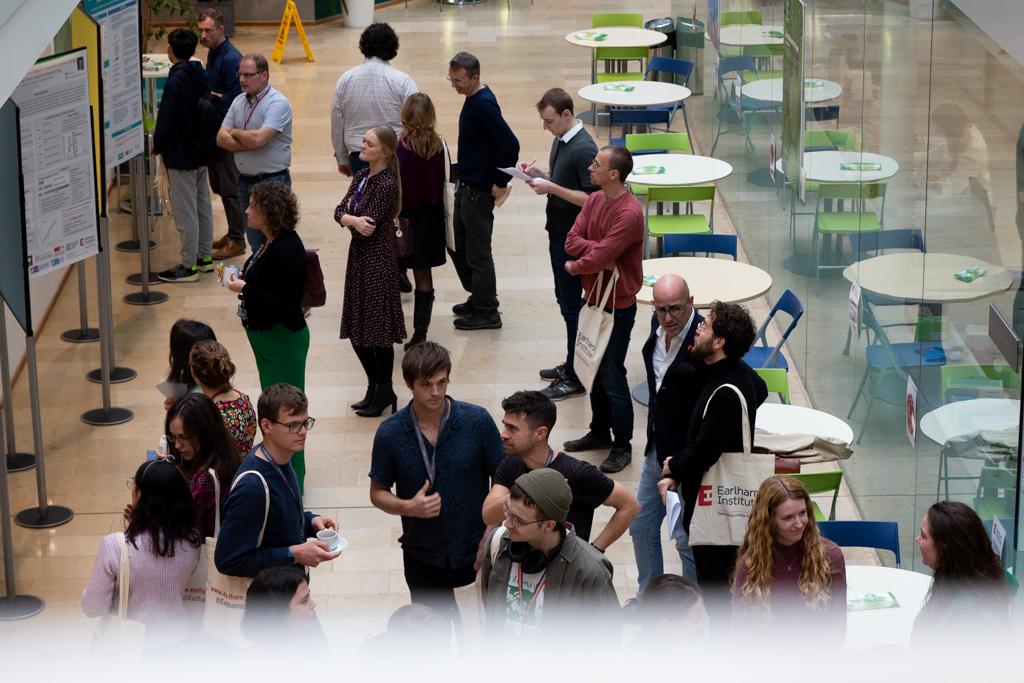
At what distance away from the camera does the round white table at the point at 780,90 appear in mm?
7523

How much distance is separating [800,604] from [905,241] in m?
2.88

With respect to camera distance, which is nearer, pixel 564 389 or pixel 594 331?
pixel 594 331

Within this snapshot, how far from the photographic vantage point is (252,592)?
3312mm

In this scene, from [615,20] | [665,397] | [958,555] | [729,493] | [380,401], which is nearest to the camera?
[958,555]

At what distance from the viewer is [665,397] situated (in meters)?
5.16

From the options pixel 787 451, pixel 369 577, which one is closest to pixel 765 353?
pixel 787 451

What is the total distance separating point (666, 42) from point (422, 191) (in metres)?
7.27

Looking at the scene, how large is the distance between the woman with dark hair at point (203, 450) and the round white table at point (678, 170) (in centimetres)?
555

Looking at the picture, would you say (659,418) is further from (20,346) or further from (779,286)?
(20,346)

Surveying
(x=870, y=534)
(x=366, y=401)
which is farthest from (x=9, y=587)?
(x=870, y=534)

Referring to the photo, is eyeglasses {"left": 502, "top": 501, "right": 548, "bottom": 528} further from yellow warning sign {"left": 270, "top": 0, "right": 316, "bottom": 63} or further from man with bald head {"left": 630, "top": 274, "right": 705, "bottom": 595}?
yellow warning sign {"left": 270, "top": 0, "right": 316, "bottom": 63}

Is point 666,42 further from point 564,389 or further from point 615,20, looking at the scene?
point 564,389

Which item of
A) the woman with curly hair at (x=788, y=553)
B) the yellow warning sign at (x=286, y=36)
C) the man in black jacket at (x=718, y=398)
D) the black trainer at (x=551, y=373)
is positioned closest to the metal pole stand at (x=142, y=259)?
the black trainer at (x=551, y=373)

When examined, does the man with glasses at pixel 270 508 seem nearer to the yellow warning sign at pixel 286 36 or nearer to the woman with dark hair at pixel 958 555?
the woman with dark hair at pixel 958 555
